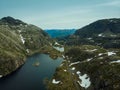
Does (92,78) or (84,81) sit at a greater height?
(92,78)

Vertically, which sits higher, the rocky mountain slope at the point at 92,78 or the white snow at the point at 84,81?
the rocky mountain slope at the point at 92,78

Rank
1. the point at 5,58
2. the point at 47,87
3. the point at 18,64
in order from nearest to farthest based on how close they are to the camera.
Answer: the point at 47,87, the point at 5,58, the point at 18,64

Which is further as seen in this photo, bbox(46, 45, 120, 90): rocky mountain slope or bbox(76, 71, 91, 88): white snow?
bbox(76, 71, 91, 88): white snow

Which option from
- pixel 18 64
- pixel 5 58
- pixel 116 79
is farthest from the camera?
pixel 18 64

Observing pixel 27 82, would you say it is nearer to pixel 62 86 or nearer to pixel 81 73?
pixel 62 86

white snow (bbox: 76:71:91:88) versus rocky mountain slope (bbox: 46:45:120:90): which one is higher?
rocky mountain slope (bbox: 46:45:120:90)

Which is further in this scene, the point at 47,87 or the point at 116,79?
the point at 47,87

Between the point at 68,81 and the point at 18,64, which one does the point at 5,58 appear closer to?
the point at 18,64

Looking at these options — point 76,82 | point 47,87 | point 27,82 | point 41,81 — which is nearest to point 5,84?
point 27,82

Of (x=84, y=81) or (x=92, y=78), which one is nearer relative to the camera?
(x=92, y=78)

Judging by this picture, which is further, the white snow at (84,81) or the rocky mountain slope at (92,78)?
the white snow at (84,81)

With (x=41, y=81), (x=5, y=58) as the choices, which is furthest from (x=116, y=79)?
(x=5, y=58)
